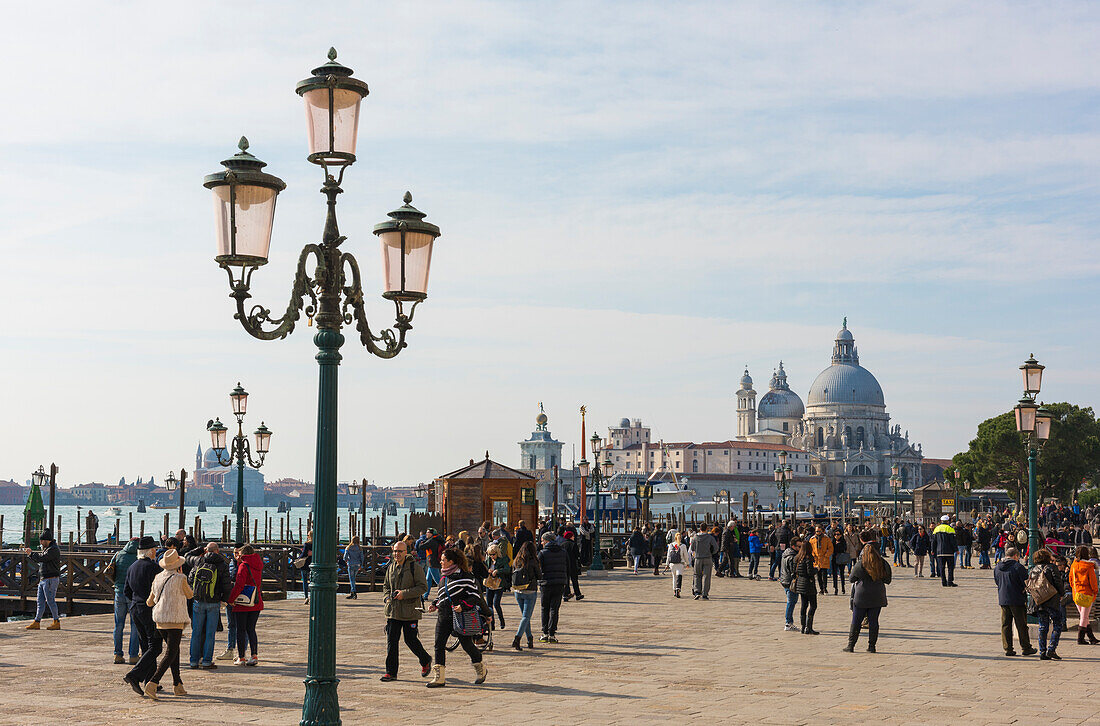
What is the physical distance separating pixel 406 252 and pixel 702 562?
15.7 m

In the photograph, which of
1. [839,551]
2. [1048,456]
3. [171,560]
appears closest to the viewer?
[171,560]

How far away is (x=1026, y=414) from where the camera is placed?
2122 cm

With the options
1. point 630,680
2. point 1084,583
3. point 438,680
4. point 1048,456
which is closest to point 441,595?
point 438,680

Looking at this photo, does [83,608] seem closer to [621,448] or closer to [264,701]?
[264,701]

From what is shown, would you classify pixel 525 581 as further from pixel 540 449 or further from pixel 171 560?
pixel 540 449

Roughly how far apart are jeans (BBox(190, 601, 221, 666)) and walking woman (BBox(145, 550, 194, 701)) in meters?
1.55

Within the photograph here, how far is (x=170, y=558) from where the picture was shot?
1201cm

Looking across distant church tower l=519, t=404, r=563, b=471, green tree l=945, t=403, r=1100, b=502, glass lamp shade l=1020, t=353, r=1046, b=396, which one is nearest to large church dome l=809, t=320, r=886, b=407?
distant church tower l=519, t=404, r=563, b=471

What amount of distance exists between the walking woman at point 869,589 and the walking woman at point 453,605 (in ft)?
16.4

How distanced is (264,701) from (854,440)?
613 ft

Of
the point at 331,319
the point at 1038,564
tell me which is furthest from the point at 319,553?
the point at 1038,564

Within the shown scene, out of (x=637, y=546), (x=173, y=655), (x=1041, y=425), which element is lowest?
(x=173, y=655)

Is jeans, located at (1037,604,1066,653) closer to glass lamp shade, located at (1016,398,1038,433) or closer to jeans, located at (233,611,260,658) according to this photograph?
glass lamp shade, located at (1016,398,1038,433)

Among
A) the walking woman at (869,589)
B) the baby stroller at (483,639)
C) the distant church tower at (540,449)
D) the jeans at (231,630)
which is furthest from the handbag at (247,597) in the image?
the distant church tower at (540,449)
